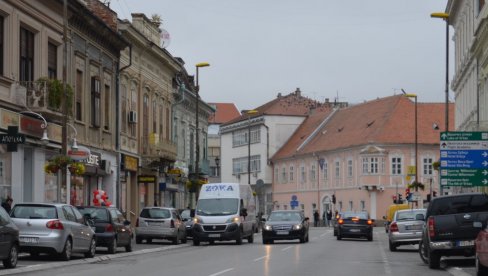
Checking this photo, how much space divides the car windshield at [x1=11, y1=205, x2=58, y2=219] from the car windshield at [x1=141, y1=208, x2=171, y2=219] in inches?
601

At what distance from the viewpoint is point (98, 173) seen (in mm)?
47312

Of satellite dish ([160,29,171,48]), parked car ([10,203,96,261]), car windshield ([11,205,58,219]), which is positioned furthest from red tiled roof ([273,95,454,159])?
car windshield ([11,205,58,219])

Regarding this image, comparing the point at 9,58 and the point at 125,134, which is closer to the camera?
the point at 9,58

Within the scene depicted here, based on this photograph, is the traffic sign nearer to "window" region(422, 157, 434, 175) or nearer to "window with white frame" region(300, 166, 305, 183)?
"window" region(422, 157, 434, 175)

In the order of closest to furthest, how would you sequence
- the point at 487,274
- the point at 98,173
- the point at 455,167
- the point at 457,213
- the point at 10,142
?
the point at 487,274, the point at 457,213, the point at 10,142, the point at 455,167, the point at 98,173

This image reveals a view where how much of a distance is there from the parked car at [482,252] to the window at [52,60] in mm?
22409

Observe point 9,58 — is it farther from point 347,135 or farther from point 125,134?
point 347,135

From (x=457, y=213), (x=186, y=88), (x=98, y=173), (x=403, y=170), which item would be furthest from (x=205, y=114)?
(x=457, y=213)

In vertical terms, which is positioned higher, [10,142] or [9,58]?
[9,58]

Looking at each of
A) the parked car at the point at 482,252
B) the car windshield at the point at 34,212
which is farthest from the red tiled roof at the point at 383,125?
the parked car at the point at 482,252

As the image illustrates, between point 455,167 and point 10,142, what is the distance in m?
18.4

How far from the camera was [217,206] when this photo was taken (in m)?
43.7

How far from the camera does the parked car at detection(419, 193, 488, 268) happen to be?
24.4 meters

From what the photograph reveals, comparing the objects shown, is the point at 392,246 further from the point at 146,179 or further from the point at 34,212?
the point at 146,179
